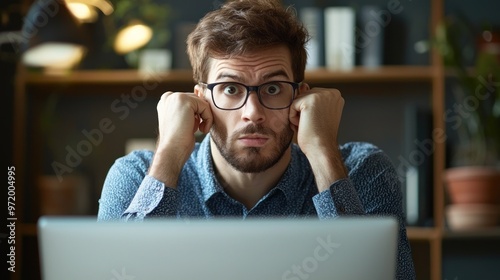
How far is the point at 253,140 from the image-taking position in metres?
1.77

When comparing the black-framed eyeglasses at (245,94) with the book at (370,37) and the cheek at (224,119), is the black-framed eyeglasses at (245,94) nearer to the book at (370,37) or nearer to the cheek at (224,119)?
the cheek at (224,119)

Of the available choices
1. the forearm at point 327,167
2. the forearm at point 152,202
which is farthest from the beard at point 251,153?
the forearm at point 152,202

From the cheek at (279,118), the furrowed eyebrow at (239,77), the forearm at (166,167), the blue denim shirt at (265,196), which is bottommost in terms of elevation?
the blue denim shirt at (265,196)

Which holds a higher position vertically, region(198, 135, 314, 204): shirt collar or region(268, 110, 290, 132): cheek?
region(268, 110, 290, 132): cheek

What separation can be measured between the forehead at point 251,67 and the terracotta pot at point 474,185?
1.35m

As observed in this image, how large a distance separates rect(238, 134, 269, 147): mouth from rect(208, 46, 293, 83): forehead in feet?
0.43

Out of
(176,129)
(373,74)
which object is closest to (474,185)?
(373,74)

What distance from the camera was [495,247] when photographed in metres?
3.10

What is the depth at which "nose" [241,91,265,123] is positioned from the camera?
1761mm

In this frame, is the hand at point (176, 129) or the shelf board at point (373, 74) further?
the shelf board at point (373, 74)

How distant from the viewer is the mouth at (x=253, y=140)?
1763 mm

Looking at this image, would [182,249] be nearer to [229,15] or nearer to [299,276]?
[299,276]

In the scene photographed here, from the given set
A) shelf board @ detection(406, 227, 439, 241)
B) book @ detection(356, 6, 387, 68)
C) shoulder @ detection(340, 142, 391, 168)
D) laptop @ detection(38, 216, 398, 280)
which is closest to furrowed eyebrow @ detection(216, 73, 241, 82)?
shoulder @ detection(340, 142, 391, 168)

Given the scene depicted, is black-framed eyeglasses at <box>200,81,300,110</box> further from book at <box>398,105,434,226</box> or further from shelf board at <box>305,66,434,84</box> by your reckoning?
book at <box>398,105,434,226</box>
